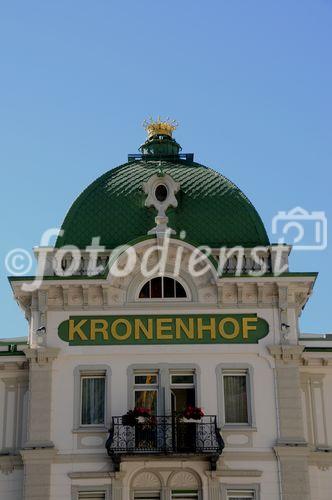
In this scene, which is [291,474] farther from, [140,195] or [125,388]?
[140,195]

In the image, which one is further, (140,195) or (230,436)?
(140,195)

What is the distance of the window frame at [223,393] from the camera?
27.8 m

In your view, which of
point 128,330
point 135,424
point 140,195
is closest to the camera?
point 135,424

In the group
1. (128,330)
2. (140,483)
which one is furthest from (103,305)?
(140,483)

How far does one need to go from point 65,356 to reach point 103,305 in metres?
1.94

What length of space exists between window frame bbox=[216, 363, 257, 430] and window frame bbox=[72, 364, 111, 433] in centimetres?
329

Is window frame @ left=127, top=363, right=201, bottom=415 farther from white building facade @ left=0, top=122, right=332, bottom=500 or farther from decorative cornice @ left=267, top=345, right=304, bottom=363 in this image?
decorative cornice @ left=267, top=345, right=304, bottom=363

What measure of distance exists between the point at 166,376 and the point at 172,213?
5.68 meters

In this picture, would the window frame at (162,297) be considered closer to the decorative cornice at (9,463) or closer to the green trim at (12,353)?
the green trim at (12,353)

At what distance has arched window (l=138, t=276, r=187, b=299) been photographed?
1156 inches

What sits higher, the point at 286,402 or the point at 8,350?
the point at 8,350

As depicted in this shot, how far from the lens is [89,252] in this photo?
30000 mm

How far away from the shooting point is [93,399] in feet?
93.0

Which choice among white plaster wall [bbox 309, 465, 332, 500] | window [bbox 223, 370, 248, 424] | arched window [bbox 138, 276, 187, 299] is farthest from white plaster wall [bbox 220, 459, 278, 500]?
arched window [bbox 138, 276, 187, 299]
